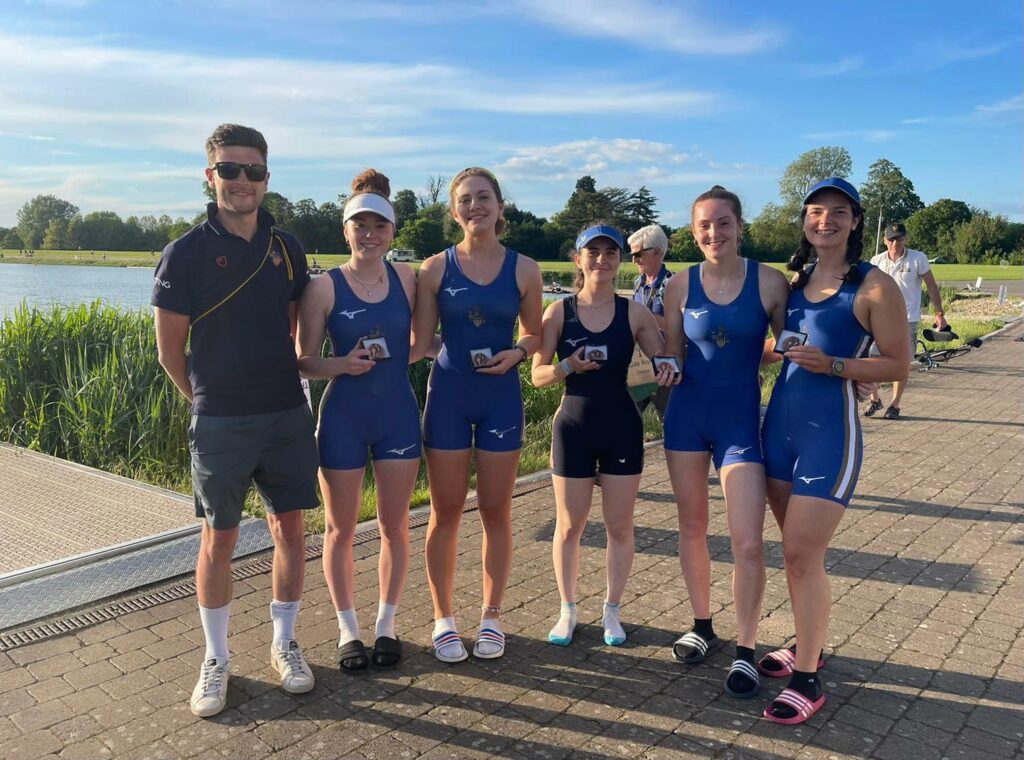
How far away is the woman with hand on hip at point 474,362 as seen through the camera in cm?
370

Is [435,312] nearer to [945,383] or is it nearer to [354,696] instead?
[354,696]

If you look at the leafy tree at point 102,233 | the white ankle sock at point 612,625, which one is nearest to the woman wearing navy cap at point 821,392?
the white ankle sock at point 612,625

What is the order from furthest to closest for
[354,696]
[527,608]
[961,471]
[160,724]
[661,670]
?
[961,471] → [527,608] → [661,670] → [354,696] → [160,724]

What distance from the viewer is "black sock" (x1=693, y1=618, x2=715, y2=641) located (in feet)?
12.6

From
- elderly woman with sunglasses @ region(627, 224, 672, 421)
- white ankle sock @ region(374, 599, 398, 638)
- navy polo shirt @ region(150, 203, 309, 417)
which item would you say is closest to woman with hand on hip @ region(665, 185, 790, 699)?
white ankle sock @ region(374, 599, 398, 638)

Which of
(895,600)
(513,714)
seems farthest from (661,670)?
(895,600)

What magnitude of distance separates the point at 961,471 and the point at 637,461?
17.5 feet

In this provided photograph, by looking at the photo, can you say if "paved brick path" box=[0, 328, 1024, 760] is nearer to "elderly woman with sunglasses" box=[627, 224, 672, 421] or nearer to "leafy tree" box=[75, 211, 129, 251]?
"elderly woman with sunglasses" box=[627, 224, 672, 421]

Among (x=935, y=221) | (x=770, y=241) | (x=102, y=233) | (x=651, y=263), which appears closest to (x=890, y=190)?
(x=935, y=221)

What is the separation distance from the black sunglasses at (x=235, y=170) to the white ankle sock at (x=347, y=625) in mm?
2126

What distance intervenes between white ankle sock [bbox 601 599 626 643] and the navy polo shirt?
6.59 feet

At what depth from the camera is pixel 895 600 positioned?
4.52m

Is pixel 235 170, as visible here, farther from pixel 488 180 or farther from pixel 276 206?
pixel 276 206

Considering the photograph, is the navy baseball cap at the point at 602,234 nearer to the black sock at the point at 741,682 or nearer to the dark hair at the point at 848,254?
the dark hair at the point at 848,254
